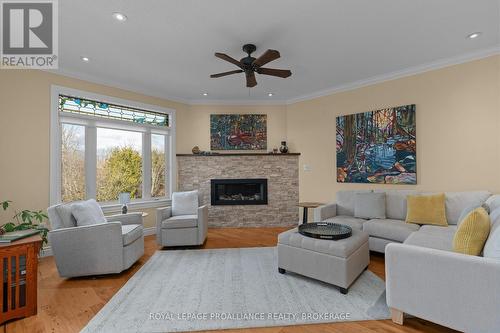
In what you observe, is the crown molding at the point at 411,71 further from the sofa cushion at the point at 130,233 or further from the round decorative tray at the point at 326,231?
the sofa cushion at the point at 130,233

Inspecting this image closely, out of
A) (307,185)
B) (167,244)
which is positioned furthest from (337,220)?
(167,244)

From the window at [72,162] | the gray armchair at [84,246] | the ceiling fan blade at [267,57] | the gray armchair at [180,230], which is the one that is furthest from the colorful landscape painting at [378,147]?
the window at [72,162]

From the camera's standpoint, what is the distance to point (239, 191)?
5.38 m

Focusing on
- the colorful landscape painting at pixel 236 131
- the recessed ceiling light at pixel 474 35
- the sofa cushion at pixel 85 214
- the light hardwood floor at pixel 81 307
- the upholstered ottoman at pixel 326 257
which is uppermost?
the recessed ceiling light at pixel 474 35

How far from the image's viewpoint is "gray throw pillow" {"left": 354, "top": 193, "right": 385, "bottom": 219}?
11.6 ft

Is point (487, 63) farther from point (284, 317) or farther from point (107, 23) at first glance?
point (107, 23)

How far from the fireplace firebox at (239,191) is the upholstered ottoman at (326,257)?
2.52 metres

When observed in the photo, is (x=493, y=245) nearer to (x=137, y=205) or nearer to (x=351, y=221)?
(x=351, y=221)

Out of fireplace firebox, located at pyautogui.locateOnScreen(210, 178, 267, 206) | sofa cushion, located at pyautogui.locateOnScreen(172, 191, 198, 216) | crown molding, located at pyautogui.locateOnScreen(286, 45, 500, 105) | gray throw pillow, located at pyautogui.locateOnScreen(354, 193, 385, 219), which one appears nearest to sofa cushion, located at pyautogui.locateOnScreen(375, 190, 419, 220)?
gray throw pillow, located at pyautogui.locateOnScreen(354, 193, 385, 219)

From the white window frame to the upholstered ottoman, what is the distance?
3205mm

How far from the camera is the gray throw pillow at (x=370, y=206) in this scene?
355 cm

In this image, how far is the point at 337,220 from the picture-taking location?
3.62m

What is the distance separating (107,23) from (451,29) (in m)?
3.94

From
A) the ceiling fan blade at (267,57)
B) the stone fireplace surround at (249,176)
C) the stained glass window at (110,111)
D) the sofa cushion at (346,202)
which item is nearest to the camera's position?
the ceiling fan blade at (267,57)
